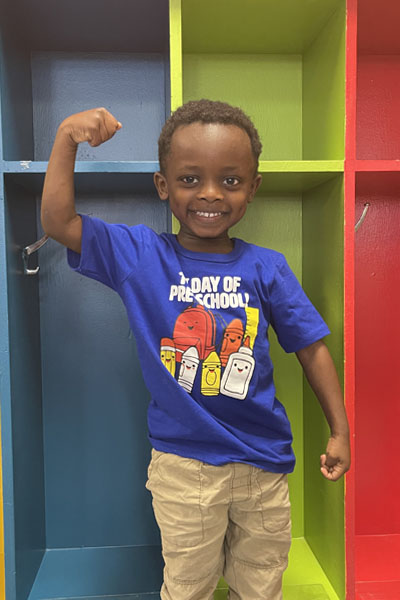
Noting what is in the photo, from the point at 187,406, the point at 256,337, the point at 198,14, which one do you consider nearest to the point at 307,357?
the point at 256,337

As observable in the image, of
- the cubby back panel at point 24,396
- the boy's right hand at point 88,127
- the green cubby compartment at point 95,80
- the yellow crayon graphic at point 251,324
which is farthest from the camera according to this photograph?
the green cubby compartment at point 95,80

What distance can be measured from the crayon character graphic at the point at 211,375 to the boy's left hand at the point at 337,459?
10.5 inches

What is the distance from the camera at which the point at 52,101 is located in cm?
140

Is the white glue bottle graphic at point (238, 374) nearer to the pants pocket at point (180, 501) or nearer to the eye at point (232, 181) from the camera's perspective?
the pants pocket at point (180, 501)

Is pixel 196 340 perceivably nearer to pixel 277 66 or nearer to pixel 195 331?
pixel 195 331

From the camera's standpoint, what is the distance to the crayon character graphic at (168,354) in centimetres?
97

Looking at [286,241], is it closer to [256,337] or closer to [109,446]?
[256,337]

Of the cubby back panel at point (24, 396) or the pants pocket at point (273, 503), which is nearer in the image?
the pants pocket at point (273, 503)

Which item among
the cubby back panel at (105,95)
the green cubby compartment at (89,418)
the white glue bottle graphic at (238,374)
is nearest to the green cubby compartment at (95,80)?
the cubby back panel at (105,95)

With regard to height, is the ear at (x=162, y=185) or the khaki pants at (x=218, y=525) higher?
the ear at (x=162, y=185)

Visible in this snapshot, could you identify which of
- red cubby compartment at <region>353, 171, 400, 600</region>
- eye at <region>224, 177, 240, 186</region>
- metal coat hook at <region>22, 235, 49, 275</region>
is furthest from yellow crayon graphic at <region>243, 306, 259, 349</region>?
red cubby compartment at <region>353, 171, 400, 600</region>

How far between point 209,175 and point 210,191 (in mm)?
31

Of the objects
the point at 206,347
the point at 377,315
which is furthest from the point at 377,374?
the point at 206,347

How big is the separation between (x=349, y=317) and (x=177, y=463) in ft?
1.54
